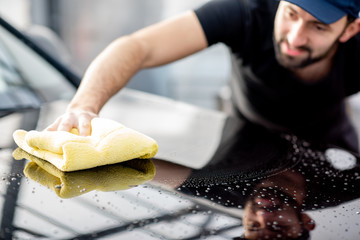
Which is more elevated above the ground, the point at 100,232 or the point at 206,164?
the point at 100,232

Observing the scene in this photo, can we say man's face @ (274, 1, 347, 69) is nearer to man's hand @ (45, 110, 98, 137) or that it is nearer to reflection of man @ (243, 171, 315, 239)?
reflection of man @ (243, 171, 315, 239)

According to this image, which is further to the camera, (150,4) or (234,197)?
(150,4)

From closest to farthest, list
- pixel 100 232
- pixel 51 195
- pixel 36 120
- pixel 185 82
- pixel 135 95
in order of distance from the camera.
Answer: pixel 100 232 → pixel 51 195 → pixel 36 120 → pixel 135 95 → pixel 185 82

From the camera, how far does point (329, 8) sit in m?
1.43

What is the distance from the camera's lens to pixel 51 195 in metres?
0.79

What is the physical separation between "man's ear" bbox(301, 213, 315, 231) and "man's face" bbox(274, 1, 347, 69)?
861 millimetres

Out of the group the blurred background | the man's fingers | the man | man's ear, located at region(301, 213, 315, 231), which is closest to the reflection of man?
man's ear, located at region(301, 213, 315, 231)

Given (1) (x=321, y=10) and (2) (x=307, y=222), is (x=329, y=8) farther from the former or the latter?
(2) (x=307, y=222)

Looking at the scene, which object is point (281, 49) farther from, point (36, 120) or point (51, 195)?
point (51, 195)

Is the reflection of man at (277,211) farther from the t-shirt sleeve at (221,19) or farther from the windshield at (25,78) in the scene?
the windshield at (25,78)

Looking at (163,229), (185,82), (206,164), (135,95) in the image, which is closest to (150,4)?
(185,82)

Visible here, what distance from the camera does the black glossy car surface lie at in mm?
702

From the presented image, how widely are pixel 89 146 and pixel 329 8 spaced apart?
1.01 m

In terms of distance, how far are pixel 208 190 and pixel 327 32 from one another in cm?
95
